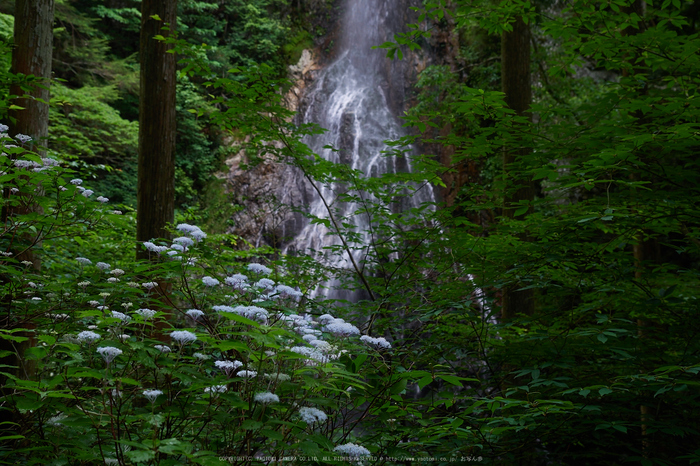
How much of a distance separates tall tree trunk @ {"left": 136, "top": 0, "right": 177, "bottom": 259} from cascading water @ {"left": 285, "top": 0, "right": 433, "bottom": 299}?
27.5 feet

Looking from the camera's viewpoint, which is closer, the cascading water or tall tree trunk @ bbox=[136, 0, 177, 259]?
tall tree trunk @ bbox=[136, 0, 177, 259]

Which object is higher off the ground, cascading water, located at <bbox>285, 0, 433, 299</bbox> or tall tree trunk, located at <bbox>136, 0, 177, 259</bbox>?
cascading water, located at <bbox>285, 0, 433, 299</bbox>

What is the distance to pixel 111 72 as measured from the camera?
11961 millimetres

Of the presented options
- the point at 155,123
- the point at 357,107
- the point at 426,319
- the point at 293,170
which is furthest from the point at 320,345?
the point at 357,107

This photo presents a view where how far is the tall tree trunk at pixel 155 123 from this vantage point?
385cm

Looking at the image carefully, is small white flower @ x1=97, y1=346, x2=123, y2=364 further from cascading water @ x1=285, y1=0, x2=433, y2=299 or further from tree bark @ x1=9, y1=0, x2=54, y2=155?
cascading water @ x1=285, y1=0, x2=433, y2=299

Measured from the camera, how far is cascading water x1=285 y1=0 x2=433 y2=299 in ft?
42.4

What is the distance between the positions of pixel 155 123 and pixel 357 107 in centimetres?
1158

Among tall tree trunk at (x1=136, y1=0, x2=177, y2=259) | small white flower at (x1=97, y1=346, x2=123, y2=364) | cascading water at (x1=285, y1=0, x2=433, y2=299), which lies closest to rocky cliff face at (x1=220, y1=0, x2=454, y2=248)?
cascading water at (x1=285, y1=0, x2=433, y2=299)

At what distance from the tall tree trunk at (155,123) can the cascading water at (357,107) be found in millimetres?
8396

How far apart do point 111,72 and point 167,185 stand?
10.5 m

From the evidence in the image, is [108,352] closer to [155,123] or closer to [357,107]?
[155,123]

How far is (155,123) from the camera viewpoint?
390cm

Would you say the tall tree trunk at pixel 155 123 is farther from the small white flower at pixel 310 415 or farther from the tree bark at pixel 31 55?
the small white flower at pixel 310 415
